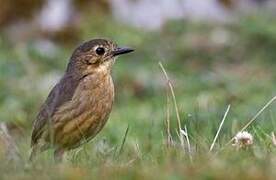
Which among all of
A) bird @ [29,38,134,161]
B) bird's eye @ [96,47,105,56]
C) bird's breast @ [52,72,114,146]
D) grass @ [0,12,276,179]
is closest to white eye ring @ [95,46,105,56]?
bird's eye @ [96,47,105,56]

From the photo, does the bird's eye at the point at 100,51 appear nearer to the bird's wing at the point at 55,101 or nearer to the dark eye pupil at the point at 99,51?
the dark eye pupil at the point at 99,51

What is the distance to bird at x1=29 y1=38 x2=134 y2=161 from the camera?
815cm

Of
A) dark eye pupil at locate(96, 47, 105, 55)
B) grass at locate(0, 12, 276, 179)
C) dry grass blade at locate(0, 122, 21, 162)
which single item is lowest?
grass at locate(0, 12, 276, 179)

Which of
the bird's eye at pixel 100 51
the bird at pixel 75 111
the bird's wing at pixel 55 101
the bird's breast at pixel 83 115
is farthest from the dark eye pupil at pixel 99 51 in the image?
the bird's breast at pixel 83 115

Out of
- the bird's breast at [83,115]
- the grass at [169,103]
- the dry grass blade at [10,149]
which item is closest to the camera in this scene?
the grass at [169,103]

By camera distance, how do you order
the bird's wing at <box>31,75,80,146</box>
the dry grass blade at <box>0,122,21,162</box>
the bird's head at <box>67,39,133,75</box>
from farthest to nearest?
the bird's head at <box>67,39,133,75</box> < the bird's wing at <box>31,75,80,146</box> < the dry grass blade at <box>0,122,21,162</box>

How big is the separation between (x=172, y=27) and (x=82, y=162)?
9.92 meters

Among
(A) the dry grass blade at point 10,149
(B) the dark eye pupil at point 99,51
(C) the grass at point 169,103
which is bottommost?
(C) the grass at point 169,103

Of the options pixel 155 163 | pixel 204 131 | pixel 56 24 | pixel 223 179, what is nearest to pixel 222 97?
pixel 204 131

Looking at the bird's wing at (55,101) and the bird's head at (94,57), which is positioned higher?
the bird's head at (94,57)

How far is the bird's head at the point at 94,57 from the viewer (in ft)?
28.4

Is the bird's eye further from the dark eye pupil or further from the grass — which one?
the grass

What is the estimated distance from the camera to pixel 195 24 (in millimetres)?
16938

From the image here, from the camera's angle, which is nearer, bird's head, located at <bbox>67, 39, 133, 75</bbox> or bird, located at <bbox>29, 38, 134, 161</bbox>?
bird, located at <bbox>29, 38, 134, 161</bbox>
